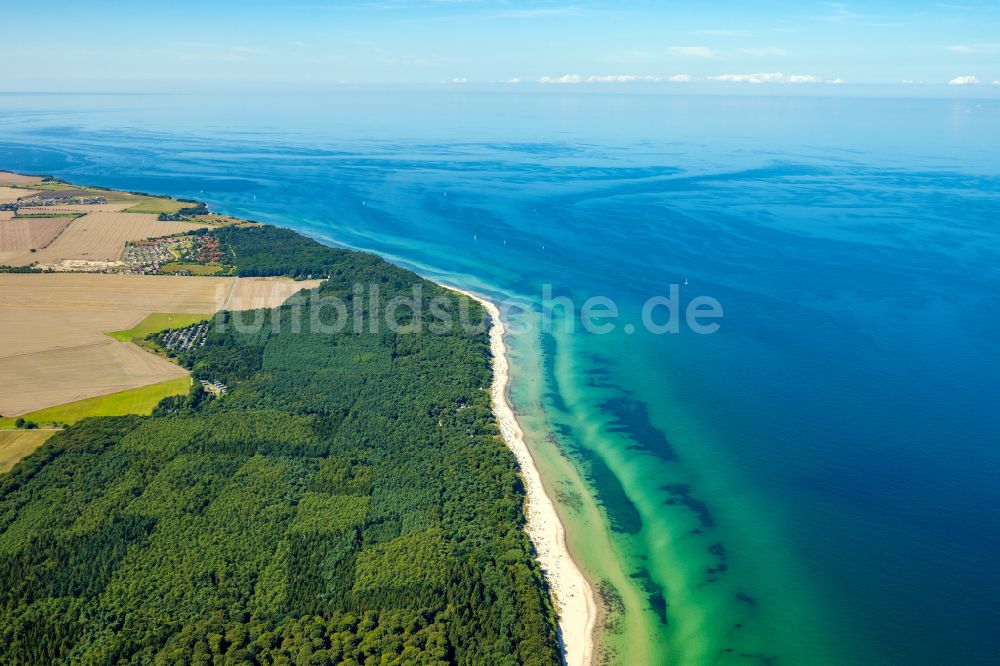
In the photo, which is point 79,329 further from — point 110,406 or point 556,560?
point 556,560

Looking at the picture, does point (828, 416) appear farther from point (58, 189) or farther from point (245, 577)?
point (58, 189)

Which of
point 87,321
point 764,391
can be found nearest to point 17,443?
point 87,321

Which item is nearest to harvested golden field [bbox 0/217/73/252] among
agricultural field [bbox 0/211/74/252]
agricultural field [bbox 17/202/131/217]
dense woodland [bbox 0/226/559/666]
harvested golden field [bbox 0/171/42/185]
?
agricultural field [bbox 0/211/74/252]

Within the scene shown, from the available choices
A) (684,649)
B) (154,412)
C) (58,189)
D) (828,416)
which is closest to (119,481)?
(154,412)

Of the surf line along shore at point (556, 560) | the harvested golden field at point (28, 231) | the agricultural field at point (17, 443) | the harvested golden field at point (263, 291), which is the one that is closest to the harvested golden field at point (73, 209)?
the harvested golden field at point (28, 231)

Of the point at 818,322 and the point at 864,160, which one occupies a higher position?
the point at 864,160

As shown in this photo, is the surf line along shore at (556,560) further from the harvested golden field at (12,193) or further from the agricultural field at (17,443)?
the harvested golden field at (12,193)

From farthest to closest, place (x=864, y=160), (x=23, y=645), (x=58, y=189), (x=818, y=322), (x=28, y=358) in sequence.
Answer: (x=864, y=160), (x=58, y=189), (x=818, y=322), (x=28, y=358), (x=23, y=645)
